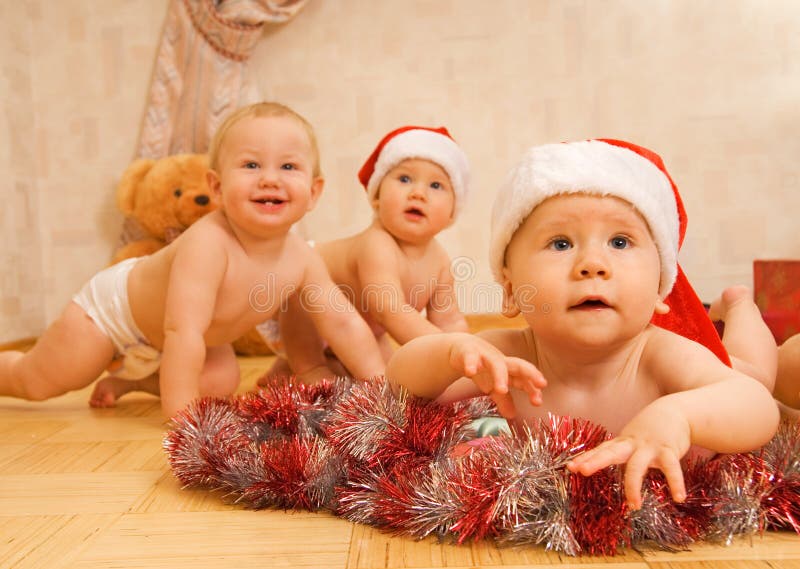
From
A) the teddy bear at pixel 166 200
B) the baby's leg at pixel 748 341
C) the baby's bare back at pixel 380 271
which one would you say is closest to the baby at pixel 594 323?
the baby's leg at pixel 748 341

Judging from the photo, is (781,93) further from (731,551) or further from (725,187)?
(731,551)

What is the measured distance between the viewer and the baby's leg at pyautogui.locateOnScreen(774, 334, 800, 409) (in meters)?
0.96

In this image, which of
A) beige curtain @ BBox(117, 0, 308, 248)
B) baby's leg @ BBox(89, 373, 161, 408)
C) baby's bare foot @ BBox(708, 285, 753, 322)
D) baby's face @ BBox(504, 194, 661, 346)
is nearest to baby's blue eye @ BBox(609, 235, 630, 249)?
baby's face @ BBox(504, 194, 661, 346)

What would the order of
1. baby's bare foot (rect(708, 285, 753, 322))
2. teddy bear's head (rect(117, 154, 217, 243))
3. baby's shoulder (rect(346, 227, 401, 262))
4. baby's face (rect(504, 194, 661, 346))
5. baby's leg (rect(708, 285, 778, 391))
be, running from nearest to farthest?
baby's face (rect(504, 194, 661, 346)) → baby's leg (rect(708, 285, 778, 391)) → baby's bare foot (rect(708, 285, 753, 322)) → baby's shoulder (rect(346, 227, 401, 262)) → teddy bear's head (rect(117, 154, 217, 243))

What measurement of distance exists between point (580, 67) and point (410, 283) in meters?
1.10

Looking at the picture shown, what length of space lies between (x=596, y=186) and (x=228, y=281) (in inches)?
26.6

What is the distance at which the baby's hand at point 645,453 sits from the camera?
0.51 meters

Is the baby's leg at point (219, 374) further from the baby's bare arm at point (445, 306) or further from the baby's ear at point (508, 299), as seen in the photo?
the baby's ear at point (508, 299)

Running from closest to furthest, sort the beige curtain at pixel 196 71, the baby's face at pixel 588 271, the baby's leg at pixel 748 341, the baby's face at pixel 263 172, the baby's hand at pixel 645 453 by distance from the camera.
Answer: the baby's hand at pixel 645 453 < the baby's face at pixel 588 271 < the baby's leg at pixel 748 341 < the baby's face at pixel 263 172 < the beige curtain at pixel 196 71

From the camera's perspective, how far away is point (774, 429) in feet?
2.06

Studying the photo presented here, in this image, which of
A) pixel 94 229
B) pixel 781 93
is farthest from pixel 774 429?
pixel 94 229

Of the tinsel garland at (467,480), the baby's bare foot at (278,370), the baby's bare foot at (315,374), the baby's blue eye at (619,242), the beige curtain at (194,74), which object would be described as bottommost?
the baby's bare foot at (278,370)

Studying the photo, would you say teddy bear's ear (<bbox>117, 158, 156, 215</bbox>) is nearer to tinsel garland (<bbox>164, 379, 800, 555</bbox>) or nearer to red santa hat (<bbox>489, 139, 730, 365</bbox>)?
tinsel garland (<bbox>164, 379, 800, 555</bbox>)

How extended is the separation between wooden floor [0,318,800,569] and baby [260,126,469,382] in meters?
0.49
